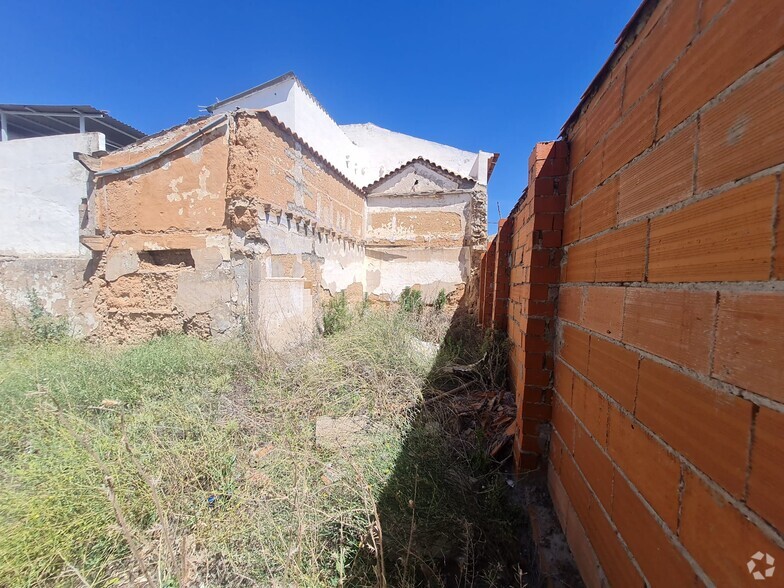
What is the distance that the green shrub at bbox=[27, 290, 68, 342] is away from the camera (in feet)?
15.9

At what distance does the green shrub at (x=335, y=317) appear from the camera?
236 inches

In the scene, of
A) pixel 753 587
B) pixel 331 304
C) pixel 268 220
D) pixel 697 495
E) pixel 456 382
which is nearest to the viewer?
pixel 753 587

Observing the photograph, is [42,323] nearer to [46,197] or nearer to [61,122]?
[46,197]

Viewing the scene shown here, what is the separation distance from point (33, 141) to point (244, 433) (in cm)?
1118

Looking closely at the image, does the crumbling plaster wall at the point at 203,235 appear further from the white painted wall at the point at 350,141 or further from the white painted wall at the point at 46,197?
the white painted wall at the point at 350,141

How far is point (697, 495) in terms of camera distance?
2.38 ft

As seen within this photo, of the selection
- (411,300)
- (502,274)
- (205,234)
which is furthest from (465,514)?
(411,300)

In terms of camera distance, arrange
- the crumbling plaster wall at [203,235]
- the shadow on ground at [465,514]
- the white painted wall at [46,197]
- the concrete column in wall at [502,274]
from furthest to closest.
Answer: the white painted wall at [46,197], the crumbling plaster wall at [203,235], the concrete column in wall at [502,274], the shadow on ground at [465,514]

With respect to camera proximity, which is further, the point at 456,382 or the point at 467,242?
the point at 467,242


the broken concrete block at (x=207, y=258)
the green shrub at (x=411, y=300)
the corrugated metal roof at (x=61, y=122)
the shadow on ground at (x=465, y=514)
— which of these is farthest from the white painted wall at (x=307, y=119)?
the shadow on ground at (x=465, y=514)

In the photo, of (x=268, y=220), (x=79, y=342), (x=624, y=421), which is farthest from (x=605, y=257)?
(x=79, y=342)

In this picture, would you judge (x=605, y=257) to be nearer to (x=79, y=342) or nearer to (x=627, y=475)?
(x=627, y=475)

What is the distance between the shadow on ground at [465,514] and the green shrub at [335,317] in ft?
11.4

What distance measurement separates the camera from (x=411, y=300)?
27.9 feet
